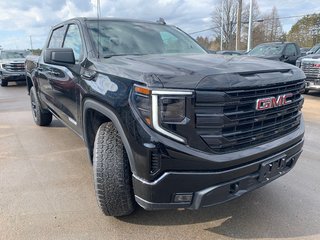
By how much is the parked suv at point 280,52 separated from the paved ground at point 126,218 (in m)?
8.34

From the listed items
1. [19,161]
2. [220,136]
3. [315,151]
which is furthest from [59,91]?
[315,151]

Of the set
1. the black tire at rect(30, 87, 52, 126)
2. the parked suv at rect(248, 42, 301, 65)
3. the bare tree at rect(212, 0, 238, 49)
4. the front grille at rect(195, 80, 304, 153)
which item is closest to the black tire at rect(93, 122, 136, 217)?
the front grille at rect(195, 80, 304, 153)

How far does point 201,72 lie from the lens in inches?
87.6

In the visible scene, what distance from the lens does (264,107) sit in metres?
2.43

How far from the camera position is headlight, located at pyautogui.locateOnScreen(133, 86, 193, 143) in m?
2.10

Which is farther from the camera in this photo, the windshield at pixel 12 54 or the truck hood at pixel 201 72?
the windshield at pixel 12 54

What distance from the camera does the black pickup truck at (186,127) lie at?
6.98 ft

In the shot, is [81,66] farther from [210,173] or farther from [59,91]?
[210,173]

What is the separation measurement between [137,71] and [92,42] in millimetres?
1167

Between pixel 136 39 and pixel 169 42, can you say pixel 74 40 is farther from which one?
pixel 169 42

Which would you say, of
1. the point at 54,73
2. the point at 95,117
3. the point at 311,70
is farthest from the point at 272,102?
the point at 311,70

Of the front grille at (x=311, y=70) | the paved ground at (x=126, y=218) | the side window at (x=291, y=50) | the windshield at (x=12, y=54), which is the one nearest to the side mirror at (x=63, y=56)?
the paved ground at (x=126, y=218)

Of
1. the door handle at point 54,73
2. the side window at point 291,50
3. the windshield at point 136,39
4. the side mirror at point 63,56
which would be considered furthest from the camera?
the side window at point 291,50

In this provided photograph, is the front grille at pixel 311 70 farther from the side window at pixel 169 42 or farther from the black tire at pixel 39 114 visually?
the black tire at pixel 39 114
